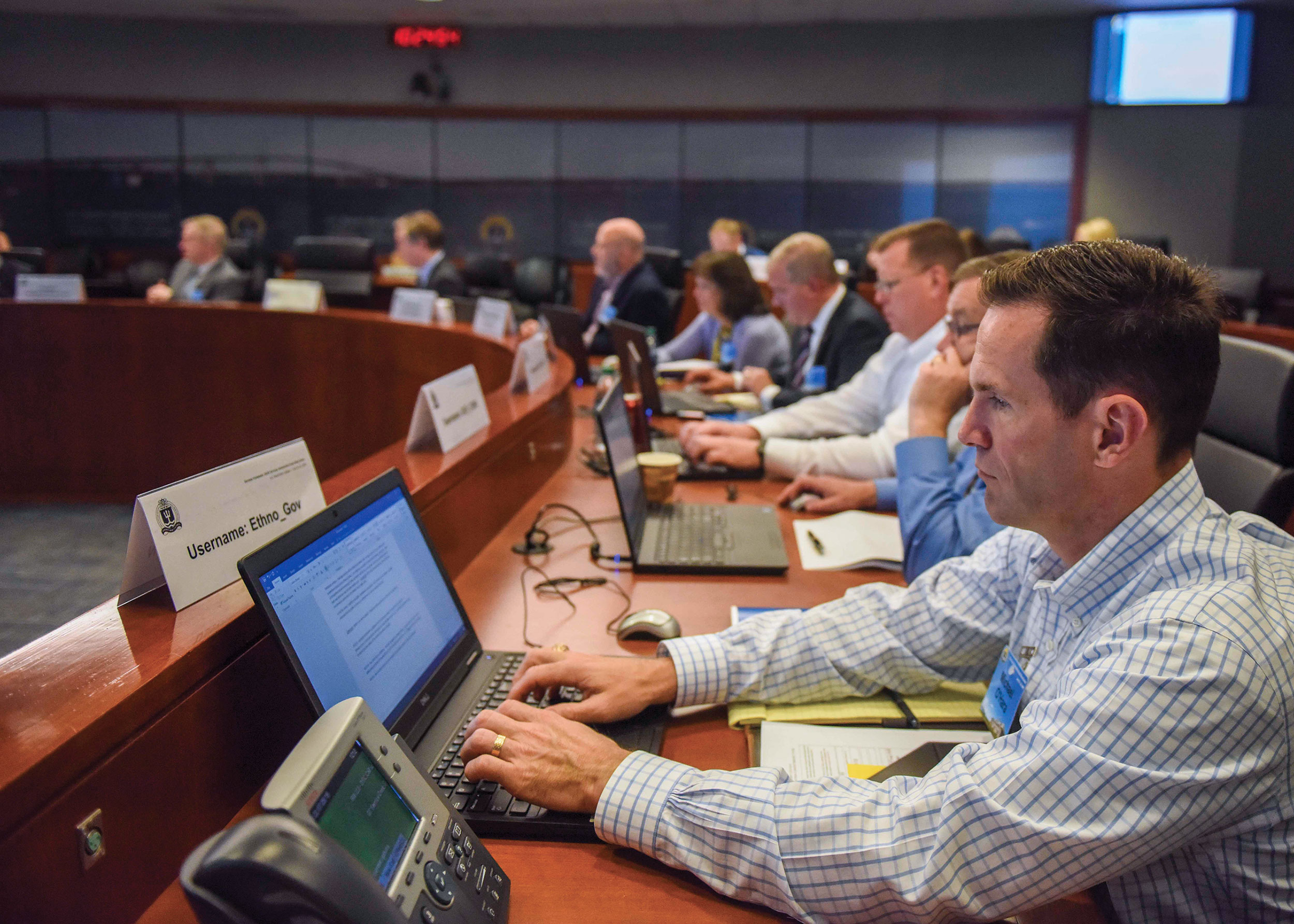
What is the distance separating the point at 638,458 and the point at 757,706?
34.2 inches

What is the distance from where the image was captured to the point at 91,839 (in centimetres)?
66

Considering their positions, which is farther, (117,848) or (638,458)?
(638,458)

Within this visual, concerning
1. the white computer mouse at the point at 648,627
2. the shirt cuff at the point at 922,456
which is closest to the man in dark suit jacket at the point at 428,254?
the shirt cuff at the point at 922,456

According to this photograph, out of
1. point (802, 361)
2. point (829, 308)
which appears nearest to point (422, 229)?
point (802, 361)

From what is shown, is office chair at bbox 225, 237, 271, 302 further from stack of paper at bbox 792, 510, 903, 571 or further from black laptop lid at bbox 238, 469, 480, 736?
black laptop lid at bbox 238, 469, 480, 736

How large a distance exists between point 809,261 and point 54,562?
3050 millimetres

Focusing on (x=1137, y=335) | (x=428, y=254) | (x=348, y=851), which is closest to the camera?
(x=348, y=851)

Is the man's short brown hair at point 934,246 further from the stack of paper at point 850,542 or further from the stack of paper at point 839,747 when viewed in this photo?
the stack of paper at point 839,747

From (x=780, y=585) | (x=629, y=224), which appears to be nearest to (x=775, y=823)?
(x=780, y=585)

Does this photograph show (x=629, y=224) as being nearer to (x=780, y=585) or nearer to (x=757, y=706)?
(x=780, y=585)

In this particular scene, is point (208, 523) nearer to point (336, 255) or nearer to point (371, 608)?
point (371, 608)

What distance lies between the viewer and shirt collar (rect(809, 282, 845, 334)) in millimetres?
3506

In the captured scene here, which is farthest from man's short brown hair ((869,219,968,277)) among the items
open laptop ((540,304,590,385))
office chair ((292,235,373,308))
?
office chair ((292,235,373,308))

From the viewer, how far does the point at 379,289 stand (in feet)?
21.3
